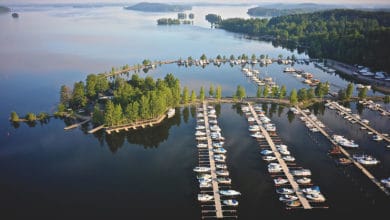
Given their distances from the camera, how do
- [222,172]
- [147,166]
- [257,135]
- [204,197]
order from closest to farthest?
[204,197]
[222,172]
[147,166]
[257,135]

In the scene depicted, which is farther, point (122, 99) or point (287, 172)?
point (122, 99)

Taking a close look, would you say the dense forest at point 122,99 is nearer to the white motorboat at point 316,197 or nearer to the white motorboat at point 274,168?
the white motorboat at point 274,168

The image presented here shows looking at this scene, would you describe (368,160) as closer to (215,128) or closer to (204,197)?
(215,128)

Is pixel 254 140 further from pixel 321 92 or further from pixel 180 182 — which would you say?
pixel 321 92

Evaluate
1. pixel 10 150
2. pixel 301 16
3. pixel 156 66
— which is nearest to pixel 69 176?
pixel 10 150

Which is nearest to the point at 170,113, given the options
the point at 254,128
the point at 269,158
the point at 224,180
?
the point at 254,128

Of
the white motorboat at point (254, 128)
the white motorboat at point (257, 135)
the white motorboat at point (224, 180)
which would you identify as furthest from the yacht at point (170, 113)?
the white motorboat at point (224, 180)

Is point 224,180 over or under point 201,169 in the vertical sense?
under
